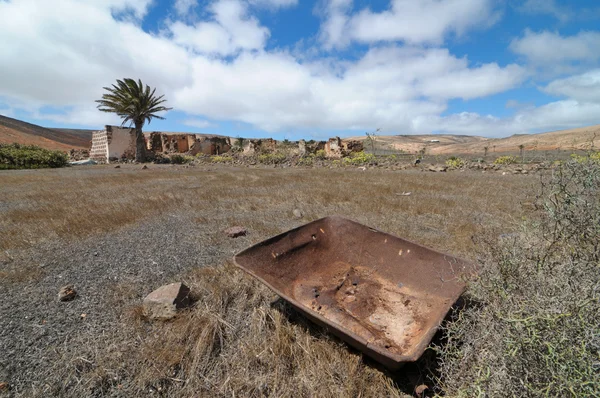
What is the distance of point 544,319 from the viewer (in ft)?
4.07

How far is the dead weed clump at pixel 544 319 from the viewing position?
1.17 metres

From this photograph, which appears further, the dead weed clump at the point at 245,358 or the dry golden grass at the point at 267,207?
the dry golden grass at the point at 267,207

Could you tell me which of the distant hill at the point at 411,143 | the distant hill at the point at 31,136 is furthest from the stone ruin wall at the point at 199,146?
the distant hill at the point at 31,136

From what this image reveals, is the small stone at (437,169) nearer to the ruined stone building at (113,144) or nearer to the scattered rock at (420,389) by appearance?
the scattered rock at (420,389)

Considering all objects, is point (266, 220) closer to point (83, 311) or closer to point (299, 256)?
point (299, 256)

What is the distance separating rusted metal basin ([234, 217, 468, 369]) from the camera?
2258 mm

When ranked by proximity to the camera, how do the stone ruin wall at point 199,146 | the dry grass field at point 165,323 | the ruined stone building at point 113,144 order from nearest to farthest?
the dry grass field at point 165,323, the ruined stone building at point 113,144, the stone ruin wall at point 199,146

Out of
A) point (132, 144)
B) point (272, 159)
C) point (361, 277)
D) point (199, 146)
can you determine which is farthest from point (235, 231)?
point (199, 146)

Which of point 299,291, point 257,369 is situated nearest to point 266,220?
point 299,291

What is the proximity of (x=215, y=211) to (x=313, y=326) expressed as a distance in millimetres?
4206

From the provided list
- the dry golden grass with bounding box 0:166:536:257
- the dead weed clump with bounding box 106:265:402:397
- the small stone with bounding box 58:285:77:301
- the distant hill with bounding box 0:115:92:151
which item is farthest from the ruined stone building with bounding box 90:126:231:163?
the dead weed clump with bounding box 106:265:402:397

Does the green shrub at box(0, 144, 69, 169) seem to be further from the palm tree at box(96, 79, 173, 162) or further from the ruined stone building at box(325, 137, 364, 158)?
the ruined stone building at box(325, 137, 364, 158)

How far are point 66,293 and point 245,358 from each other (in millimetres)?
1905

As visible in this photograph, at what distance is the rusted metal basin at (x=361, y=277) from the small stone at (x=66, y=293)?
166cm
